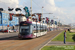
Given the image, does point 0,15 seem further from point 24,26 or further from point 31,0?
point 24,26

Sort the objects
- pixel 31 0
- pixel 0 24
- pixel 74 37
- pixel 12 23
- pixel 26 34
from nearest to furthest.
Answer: pixel 74 37 → pixel 26 34 → pixel 31 0 → pixel 0 24 → pixel 12 23

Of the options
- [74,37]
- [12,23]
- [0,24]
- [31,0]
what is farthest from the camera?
[12,23]

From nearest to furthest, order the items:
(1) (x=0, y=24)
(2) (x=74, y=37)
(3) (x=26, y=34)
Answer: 1. (2) (x=74, y=37)
2. (3) (x=26, y=34)
3. (1) (x=0, y=24)

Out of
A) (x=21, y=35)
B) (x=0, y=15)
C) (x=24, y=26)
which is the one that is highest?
(x=0, y=15)

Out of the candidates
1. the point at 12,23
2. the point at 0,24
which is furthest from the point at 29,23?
the point at 12,23

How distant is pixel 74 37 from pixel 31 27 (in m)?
13.5

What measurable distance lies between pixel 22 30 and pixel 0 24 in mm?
61478

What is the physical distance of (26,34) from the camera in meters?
26.7

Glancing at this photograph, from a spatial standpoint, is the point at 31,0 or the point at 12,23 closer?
the point at 31,0

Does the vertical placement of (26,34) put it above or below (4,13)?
below

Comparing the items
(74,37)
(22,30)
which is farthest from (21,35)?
(74,37)

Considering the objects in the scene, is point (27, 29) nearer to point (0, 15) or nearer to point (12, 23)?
point (0, 15)

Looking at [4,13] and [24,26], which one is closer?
[24,26]

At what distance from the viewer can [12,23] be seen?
328ft
